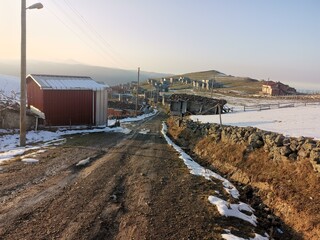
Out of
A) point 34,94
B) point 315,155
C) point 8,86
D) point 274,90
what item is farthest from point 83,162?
point 274,90

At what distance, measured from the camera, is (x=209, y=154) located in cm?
1811

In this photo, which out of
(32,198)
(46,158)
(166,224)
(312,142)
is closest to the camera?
(166,224)

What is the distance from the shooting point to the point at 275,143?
13523mm

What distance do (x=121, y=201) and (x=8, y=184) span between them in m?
3.99

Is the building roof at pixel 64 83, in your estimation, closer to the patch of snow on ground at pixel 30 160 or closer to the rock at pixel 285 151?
the patch of snow on ground at pixel 30 160

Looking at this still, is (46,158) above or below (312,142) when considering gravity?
below

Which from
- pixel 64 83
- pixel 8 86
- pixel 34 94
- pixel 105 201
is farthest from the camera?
pixel 8 86

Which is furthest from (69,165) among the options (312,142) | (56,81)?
(56,81)

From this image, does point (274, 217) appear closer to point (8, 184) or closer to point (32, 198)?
point (32, 198)

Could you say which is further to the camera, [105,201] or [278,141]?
[278,141]

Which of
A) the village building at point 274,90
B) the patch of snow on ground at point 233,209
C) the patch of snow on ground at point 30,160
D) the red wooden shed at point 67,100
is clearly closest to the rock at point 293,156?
the patch of snow on ground at point 233,209

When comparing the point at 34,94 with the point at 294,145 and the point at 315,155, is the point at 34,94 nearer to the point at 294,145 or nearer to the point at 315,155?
the point at 294,145

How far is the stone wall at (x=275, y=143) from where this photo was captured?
38.6 ft

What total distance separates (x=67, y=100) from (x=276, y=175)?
20.8m
